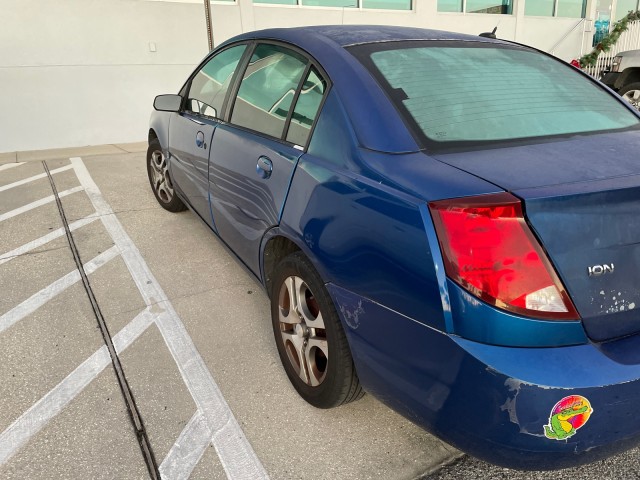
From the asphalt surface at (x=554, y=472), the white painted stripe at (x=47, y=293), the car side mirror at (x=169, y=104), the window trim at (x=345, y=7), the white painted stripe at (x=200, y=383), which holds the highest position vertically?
the window trim at (x=345, y=7)

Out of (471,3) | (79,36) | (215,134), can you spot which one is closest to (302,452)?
(215,134)

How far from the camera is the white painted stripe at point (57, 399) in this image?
2.13m

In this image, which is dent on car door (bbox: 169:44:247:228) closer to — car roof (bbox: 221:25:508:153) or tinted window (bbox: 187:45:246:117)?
tinted window (bbox: 187:45:246:117)

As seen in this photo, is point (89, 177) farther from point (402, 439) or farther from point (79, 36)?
point (402, 439)

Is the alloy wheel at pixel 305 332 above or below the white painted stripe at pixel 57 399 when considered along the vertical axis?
above

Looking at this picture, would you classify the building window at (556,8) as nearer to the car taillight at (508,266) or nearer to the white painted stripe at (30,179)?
the white painted stripe at (30,179)

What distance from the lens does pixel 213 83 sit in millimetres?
3562

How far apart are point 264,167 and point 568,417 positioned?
5.39 ft

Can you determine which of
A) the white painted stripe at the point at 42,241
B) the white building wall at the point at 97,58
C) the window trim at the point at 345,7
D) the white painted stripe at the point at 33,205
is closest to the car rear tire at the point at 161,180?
the white painted stripe at the point at 42,241

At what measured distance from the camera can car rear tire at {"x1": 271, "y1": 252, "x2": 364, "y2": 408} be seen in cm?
200

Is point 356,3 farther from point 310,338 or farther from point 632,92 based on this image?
point 310,338

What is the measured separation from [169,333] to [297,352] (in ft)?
3.17

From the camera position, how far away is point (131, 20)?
8.50 m

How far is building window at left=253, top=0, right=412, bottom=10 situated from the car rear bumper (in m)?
9.26
